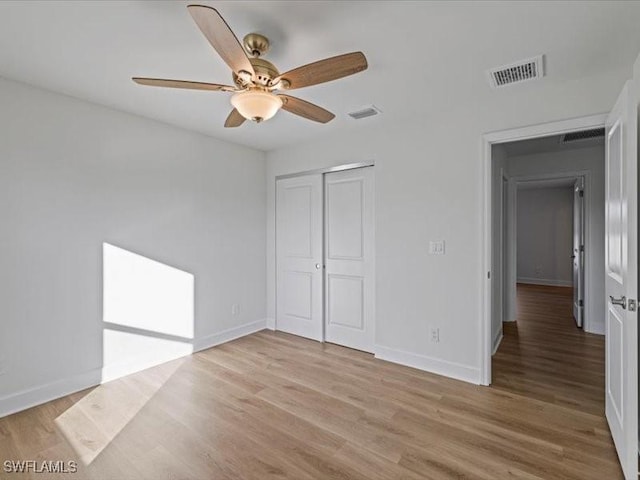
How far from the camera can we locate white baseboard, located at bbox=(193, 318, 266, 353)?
358cm

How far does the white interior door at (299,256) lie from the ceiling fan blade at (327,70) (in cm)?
213

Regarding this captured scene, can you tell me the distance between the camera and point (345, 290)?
3725 millimetres

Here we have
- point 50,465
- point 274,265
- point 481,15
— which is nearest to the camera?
point 481,15

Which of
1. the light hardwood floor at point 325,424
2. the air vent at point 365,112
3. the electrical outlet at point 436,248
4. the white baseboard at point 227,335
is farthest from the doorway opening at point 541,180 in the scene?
the white baseboard at point 227,335

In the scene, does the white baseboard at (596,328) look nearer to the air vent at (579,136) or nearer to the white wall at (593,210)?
the white wall at (593,210)

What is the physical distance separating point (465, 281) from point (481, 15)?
1975 millimetres

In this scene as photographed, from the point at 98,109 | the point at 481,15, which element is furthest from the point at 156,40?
the point at 481,15

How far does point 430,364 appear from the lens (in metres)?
3.02

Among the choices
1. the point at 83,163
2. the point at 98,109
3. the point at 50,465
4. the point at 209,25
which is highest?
the point at 98,109

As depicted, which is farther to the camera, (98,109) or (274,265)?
(274,265)

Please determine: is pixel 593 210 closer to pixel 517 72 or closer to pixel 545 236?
pixel 517 72

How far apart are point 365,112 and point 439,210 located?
1.13 m

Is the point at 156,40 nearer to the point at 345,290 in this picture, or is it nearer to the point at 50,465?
the point at 50,465

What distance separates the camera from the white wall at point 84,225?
2352 millimetres
